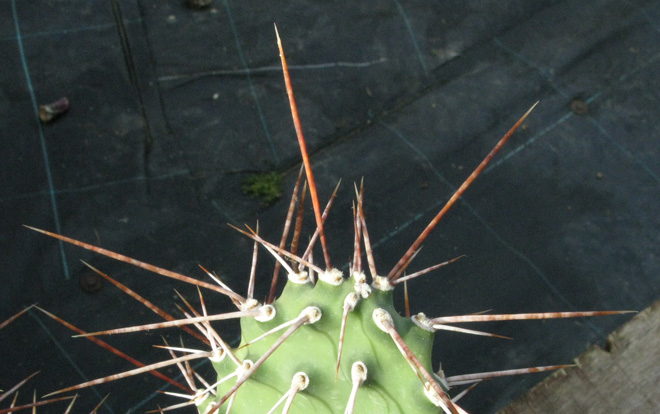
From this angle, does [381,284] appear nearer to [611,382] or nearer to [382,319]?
[382,319]

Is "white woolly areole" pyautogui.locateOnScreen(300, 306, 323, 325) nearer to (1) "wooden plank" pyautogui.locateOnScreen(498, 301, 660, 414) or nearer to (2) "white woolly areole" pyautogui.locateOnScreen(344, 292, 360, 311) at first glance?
(2) "white woolly areole" pyautogui.locateOnScreen(344, 292, 360, 311)

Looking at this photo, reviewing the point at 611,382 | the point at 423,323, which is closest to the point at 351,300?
the point at 423,323

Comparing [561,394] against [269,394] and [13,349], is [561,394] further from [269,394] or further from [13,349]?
[13,349]

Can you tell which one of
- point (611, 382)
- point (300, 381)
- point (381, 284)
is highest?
point (381, 284)

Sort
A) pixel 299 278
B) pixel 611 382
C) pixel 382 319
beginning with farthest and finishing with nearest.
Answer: pixel 611 382 < pixel 299 278 < pixel 382 319

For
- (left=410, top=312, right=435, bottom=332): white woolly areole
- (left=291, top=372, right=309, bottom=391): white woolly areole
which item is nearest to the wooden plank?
(left=410, top=312, right=435, bottom=332): white woolly areole

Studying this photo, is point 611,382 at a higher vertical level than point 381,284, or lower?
lower

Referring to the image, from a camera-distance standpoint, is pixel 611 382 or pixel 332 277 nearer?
pixel 332 277
